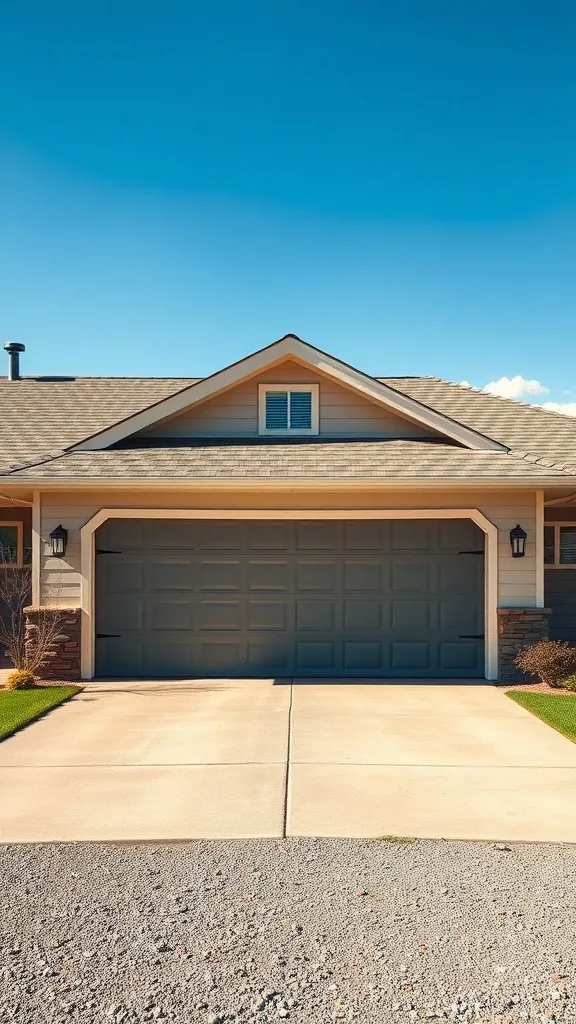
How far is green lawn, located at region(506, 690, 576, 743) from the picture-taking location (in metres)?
6.87

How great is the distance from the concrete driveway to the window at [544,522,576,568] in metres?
3.66

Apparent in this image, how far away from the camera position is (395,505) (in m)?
9.61

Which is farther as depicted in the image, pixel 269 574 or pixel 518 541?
pixel 269 574

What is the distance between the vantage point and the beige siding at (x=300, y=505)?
9.42m

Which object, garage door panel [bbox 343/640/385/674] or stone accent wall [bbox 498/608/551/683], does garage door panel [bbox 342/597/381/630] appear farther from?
stone accent wall [bbox 498/608/551/683]

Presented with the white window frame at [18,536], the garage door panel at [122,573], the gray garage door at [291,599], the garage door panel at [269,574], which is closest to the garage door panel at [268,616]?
the gray garage door at [291,599]

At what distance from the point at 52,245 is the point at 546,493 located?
10.5 meters

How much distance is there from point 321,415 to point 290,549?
2445 mm

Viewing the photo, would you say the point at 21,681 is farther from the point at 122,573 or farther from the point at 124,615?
the point at 122,573

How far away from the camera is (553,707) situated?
7668 mm

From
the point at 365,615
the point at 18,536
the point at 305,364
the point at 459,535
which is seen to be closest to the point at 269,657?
the point at 365,615

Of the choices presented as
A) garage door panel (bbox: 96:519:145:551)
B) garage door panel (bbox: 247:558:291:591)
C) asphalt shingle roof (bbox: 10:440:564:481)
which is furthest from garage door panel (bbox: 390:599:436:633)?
garage door panel (bbox: 96:519:145:551)

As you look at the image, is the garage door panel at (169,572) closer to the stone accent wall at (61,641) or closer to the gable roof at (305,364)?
the stone accent wall at (61,641)

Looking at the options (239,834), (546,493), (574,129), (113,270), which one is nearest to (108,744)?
(239,834)
